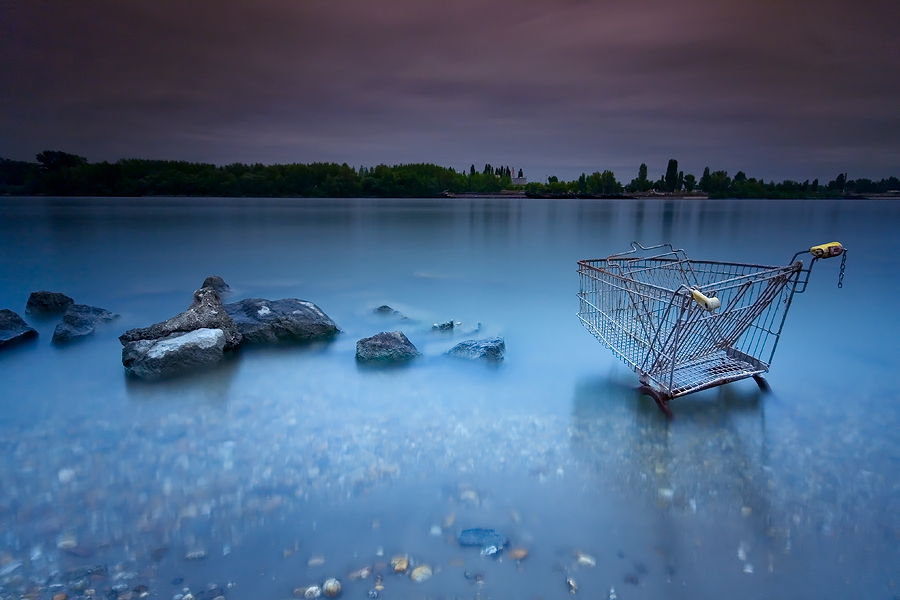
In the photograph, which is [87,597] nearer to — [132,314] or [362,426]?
[362,426]

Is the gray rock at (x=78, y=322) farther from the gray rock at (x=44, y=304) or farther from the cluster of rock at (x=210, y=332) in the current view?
the cluster of rock at (x=210, y=332)

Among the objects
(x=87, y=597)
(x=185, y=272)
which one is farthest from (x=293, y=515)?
(x=185, y=272)

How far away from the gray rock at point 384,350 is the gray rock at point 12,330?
576 cm

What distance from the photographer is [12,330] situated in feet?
25.7

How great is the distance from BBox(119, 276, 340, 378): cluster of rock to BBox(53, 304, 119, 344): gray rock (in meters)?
1.65

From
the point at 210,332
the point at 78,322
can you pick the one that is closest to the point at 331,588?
the point at 210,332

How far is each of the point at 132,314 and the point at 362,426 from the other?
7.93 m

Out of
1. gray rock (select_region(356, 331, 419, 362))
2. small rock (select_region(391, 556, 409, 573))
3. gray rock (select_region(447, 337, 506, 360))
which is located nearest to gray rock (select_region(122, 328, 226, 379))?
gray rock (select_region(356, 331, 419, 362))

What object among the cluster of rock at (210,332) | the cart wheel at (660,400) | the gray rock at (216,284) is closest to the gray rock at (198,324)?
the cluster of rock at (210,332)

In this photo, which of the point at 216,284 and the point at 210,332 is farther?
the point at 216,284

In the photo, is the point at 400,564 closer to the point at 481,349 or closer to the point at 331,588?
the point at 331,588

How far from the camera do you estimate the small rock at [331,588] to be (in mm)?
2879

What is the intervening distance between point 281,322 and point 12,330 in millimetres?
4429

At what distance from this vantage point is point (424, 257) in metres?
19.7
